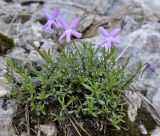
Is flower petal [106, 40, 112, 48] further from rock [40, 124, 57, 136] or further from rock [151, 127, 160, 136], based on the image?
rock [151, 127, 160, 136]

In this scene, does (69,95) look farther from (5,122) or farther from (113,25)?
(113,25)

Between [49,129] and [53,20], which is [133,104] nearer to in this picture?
[49,129]

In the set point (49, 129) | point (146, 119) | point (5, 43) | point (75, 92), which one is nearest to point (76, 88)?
point (75, 92)

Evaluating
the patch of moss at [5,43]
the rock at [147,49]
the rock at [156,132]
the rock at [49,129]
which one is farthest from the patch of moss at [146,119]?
A: the patch of moss at [5,43]

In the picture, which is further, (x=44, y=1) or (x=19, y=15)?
(x=44, y=1)

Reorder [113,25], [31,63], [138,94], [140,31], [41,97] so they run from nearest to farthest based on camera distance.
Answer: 1. [41,97]
2. [138,94]
3. [31,63]
4. [140,31]
5. [113,25]

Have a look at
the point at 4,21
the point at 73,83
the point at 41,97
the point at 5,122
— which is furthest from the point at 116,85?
the point at 4,21

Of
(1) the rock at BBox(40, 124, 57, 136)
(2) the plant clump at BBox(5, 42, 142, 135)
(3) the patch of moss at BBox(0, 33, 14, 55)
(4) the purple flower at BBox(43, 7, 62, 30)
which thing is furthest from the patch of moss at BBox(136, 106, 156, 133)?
(3) the patch of moss at BBox(0, 33, 14, 55)
